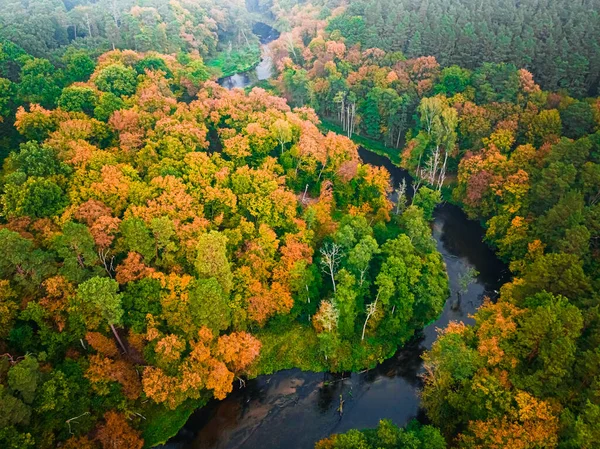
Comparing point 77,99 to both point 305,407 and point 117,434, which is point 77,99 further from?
point 305,407

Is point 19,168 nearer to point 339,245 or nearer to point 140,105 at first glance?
point 140,105

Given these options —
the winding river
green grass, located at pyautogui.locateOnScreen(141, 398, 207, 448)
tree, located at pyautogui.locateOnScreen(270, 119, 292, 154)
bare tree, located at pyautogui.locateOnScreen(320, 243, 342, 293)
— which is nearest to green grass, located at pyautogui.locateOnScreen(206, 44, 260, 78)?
tree, located at pyautogui.locateOnScreen(270, 119, 292, 154)

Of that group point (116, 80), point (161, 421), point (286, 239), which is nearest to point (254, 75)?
point (116, 80)

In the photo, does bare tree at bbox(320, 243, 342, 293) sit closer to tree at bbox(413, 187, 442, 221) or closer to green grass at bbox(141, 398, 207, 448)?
tree at bbox(413, 187, 442, 221)

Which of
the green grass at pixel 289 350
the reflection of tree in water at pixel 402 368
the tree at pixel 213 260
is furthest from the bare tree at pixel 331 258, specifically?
the tree at pixel 213 260

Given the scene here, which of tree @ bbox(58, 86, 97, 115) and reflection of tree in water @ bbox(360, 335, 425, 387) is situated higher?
tree @ bbox(58, 86, 97, 115)

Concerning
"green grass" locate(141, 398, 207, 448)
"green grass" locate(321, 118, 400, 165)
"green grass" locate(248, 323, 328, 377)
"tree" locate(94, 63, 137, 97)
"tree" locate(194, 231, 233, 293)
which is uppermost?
"tree" locate(94, 63, 137, 97)

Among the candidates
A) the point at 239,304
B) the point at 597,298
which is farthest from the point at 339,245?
the point at 597,298
